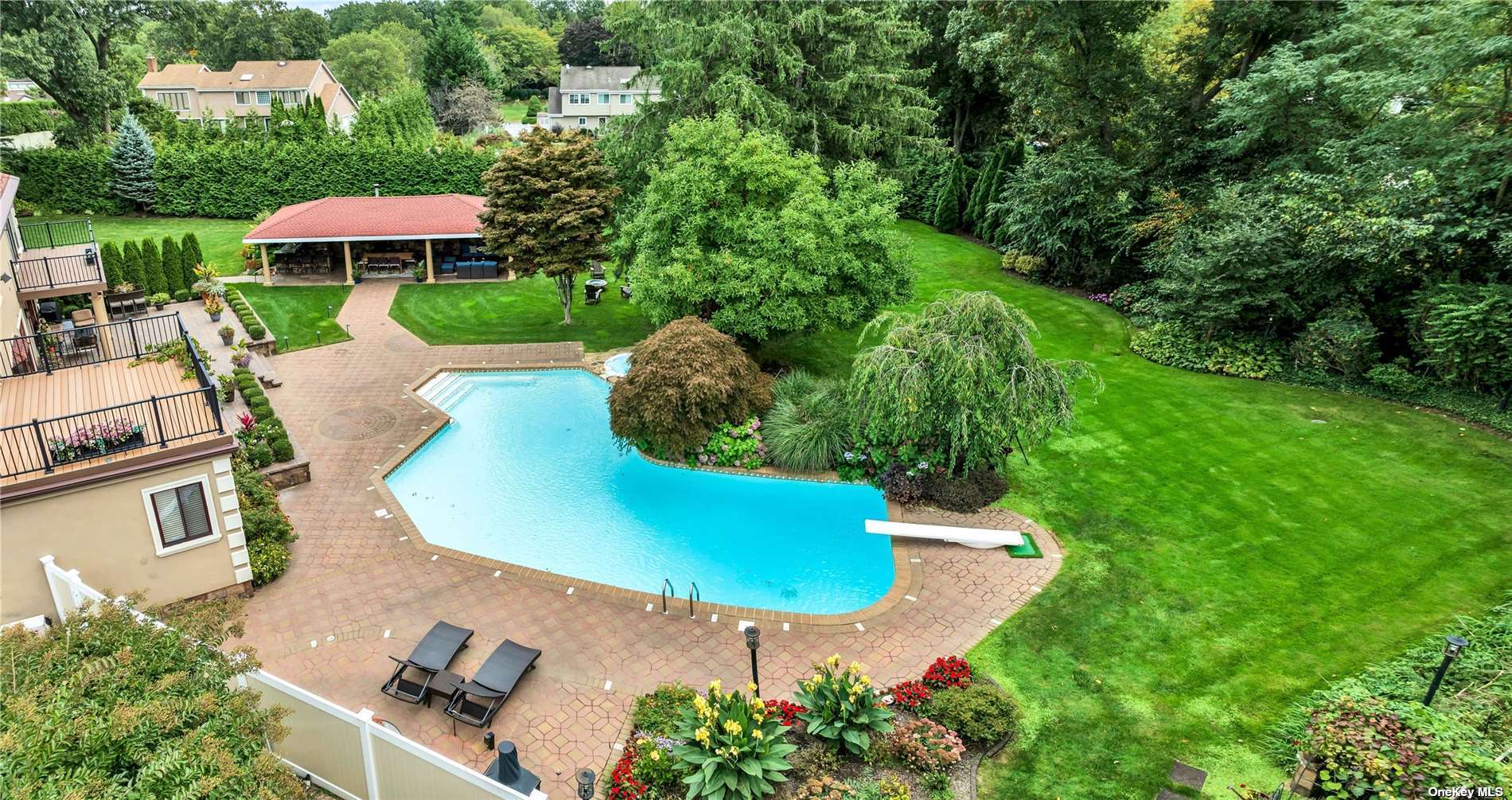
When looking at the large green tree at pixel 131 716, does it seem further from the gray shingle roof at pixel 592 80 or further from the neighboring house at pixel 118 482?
the gray shingle roof at pixel 592 80

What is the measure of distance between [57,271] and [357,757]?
1832 cm

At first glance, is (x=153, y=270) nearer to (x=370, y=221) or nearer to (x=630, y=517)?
(x=370, y=221)

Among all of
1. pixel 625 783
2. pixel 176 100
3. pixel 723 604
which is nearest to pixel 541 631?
pixel 723 604

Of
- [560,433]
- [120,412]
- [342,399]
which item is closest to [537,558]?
[560,433]

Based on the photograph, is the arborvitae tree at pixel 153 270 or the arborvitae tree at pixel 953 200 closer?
the arborvitae tree at pixel 153 270

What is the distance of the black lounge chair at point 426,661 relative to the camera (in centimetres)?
1118

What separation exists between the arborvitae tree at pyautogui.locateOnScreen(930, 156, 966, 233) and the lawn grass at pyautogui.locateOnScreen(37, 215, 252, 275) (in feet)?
99.8

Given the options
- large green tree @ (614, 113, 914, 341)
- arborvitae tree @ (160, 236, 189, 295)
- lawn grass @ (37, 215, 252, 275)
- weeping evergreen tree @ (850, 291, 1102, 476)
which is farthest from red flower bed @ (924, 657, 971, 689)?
lawn grass @ (37, 215, 252, 275)

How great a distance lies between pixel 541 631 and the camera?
1275 cm

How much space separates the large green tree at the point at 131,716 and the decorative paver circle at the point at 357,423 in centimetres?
1117

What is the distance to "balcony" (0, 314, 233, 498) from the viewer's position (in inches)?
447

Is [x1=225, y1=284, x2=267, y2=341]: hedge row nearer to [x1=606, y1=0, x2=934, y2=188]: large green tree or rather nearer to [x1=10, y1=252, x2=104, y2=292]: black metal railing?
[x1=10, y1=252, x2=104, y2=292]: black metal railing

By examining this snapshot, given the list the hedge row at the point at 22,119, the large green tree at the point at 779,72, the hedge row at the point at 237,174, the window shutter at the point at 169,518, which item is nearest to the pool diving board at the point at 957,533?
the window shutter at the point at 169,518

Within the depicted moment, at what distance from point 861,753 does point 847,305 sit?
12444 mm
